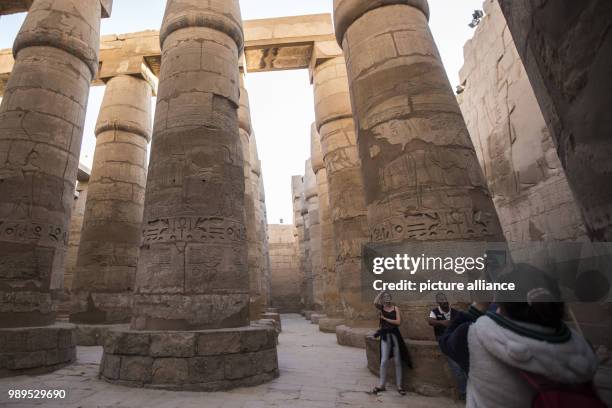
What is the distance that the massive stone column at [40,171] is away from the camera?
4957 mm

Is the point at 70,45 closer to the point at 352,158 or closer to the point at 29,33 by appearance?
the point at 29,33

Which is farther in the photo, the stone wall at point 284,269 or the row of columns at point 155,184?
the stone wall at point 284,269

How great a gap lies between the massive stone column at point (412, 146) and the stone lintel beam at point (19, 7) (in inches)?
233

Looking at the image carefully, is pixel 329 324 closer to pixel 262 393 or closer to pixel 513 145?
pixel 262 393

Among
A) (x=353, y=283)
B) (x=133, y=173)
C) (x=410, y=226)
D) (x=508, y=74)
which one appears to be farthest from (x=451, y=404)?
(x=133, y=173)

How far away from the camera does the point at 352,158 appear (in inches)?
333

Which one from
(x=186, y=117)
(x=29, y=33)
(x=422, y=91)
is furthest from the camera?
(x=29, y=33)

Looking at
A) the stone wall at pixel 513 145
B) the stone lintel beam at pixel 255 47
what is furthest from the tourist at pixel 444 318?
the stone lintel beam at pixel 255 47

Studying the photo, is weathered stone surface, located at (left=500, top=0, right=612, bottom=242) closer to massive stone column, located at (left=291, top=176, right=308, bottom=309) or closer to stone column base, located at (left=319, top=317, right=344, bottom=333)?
stone column base, located at (left=319, top=317, right=344, bottom=333)

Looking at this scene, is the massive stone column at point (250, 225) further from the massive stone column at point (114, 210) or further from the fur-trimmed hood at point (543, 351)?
the fur-trimmed hood at point (543, 351)

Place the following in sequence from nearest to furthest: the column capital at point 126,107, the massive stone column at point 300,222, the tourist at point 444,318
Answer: the tourist at point 444,318, the column capital at point 126,107, the massive stone column at point 300,222

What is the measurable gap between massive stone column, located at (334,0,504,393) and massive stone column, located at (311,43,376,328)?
9.80 ft

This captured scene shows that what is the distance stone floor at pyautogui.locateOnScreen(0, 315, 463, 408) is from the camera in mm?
3332

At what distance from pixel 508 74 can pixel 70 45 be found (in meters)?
8.76
